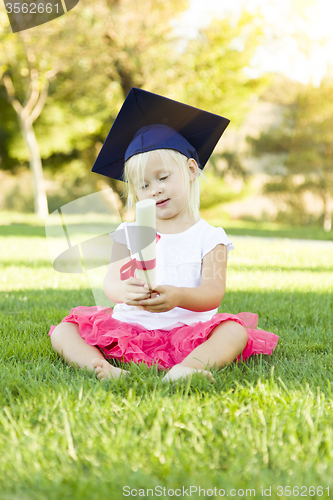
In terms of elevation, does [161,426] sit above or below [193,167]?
below

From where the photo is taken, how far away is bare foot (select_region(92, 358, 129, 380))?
5.76 feet

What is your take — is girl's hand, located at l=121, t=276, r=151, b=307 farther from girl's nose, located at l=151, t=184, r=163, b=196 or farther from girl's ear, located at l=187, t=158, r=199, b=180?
girl's ear, located at l=187, t=158, r=199, b=180

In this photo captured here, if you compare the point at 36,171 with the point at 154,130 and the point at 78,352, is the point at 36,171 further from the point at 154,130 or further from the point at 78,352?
the point at 78,352

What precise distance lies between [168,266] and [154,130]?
650mm

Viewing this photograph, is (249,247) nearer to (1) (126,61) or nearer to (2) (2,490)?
(2) (2,490)

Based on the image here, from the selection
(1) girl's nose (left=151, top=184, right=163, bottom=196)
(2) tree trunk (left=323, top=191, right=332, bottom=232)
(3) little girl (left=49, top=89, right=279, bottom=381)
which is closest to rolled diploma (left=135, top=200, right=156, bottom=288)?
(3) little girl (left=49, top=89, right=279, bottom=381)

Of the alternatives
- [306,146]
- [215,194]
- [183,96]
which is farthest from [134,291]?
[306,146]

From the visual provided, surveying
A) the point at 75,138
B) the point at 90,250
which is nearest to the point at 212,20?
the point at 75,138

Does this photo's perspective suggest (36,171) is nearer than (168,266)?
No

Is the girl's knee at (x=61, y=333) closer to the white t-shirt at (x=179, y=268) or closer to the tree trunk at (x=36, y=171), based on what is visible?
the white t-shirt at (x=179, y=268)

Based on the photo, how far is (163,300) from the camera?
178cm

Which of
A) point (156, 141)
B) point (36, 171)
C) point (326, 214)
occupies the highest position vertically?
point (36, 171)

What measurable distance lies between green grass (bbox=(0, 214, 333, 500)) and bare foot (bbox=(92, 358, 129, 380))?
0.04m

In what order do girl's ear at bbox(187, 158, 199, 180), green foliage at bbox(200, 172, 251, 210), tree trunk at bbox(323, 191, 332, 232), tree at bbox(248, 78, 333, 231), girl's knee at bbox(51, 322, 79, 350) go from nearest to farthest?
girl's knee at bbox(51, 322, 79, 350)
girl's ear at bbox(187, 158, 199, 180)
tree at bbox(248, 78, 333, 231)
tree trunk at bbox(323, 191, 332, 232)
green foliage at bbox(200, 172, 251, 210)
